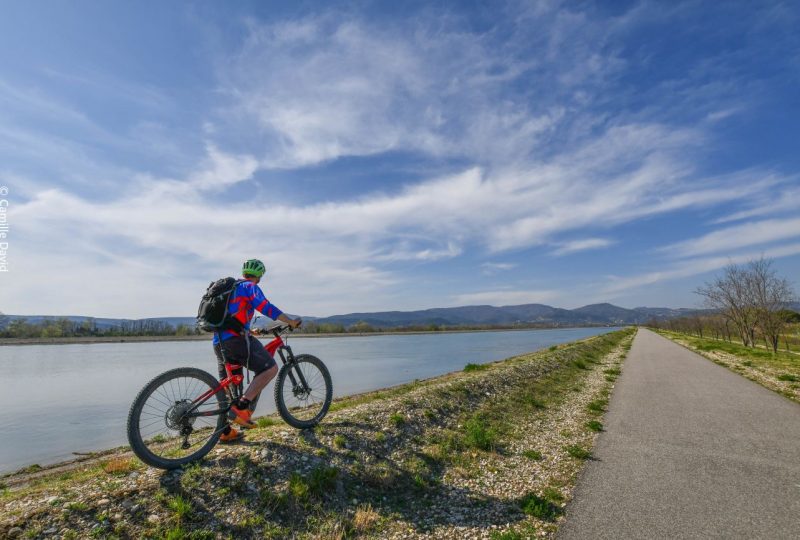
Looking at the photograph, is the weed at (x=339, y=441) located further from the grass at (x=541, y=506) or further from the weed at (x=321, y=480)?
the grass at (x=541, y=506)

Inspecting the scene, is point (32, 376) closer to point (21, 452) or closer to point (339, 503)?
point (21, 452)

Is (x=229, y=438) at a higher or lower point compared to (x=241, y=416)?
lower

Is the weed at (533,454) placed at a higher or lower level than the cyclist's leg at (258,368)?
lower

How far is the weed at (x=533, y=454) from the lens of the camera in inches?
324

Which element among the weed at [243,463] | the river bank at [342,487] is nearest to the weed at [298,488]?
the river bank at [342,487]

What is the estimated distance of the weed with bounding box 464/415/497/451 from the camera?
8875 mm

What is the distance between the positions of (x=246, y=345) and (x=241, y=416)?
1.15 m

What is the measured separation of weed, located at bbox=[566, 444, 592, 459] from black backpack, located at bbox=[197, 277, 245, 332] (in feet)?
23.1

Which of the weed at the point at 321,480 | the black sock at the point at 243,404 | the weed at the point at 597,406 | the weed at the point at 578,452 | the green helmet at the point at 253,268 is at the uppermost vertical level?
the green helmet at the point at 253,268

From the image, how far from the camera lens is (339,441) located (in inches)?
297

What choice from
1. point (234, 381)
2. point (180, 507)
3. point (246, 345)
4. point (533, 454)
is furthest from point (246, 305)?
point (533, 454)

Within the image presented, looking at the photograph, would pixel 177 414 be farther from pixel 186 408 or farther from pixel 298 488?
pixel 298 488

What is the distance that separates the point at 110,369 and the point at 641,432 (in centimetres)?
4521

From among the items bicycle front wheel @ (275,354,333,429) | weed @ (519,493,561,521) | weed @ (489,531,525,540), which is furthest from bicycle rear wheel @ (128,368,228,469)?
weed @ (519,493,561,521)
